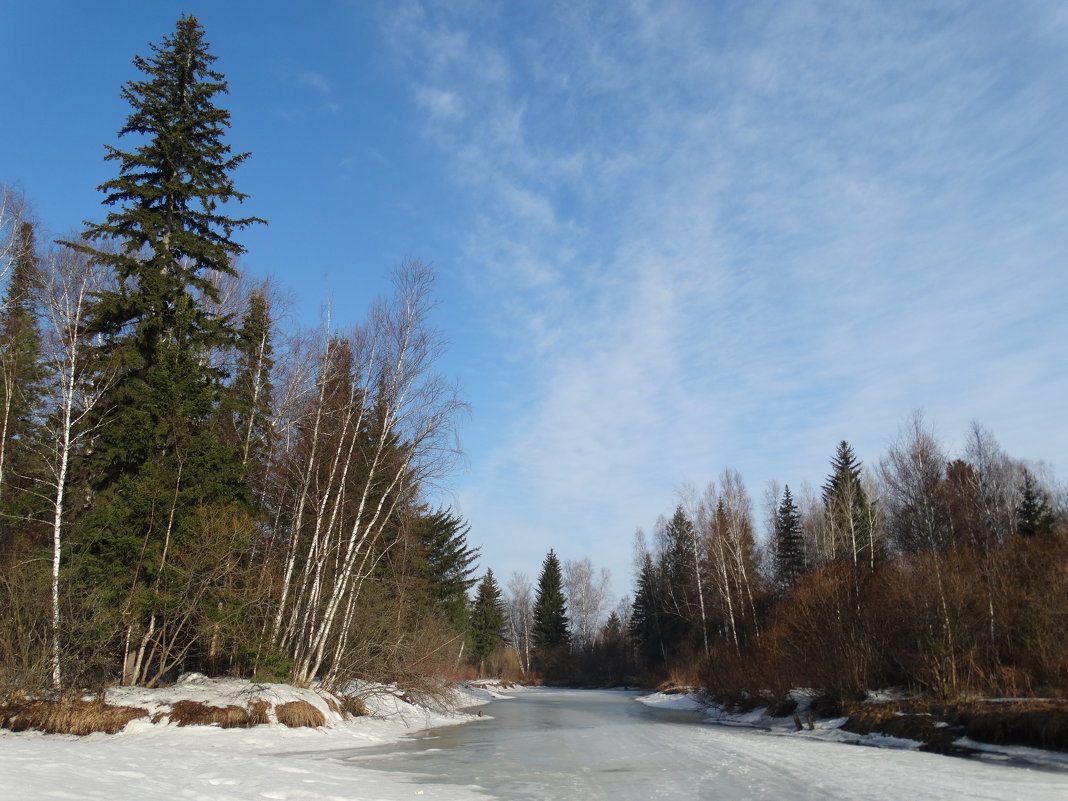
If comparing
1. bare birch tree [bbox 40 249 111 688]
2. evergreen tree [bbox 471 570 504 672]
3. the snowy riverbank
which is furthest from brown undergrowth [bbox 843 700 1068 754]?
evergreen tree [bbox 471 570 504 672]

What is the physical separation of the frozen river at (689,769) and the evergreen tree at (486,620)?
138ft

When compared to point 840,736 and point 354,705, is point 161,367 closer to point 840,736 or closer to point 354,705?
point 354,705

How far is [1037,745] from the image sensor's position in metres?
13.5

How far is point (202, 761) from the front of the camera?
1089 centimetres

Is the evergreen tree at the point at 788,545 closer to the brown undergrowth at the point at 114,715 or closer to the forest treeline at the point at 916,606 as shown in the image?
the forest treeline at the point at 916,606

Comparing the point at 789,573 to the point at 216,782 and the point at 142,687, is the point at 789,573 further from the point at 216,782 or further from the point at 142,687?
the point at 216,782

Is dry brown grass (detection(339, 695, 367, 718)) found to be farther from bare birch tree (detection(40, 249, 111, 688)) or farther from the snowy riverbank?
the snowy riverbank

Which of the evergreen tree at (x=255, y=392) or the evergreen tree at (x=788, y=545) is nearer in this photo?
the evergreen tree at (x=255, y=392)

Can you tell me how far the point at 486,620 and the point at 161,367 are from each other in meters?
48.8

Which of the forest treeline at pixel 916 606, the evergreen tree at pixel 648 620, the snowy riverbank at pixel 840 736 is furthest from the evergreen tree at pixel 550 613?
the snowy riverbank at pixel 840 736

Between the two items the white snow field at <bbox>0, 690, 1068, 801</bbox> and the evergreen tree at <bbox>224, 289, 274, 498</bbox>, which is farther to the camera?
the evergreen tree at <bbox>224, 289, 274, 498</bbox>

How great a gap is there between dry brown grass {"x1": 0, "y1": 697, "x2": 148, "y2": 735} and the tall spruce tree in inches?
93.1

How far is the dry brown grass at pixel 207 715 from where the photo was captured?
47.3ft

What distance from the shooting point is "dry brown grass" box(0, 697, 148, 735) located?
12914 millimetres
